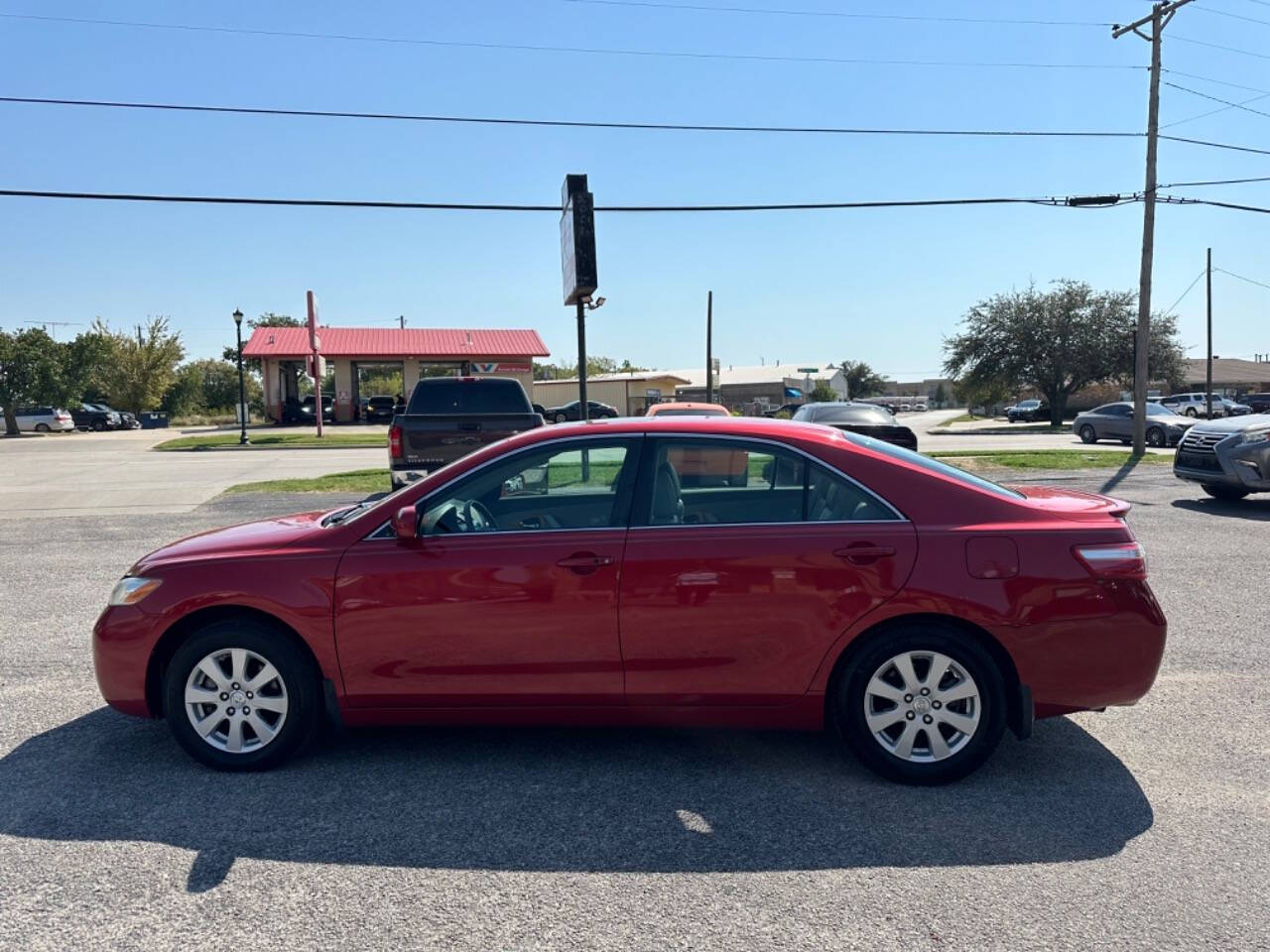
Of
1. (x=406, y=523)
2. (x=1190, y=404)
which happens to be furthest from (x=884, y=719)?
(x=1190, y=404)

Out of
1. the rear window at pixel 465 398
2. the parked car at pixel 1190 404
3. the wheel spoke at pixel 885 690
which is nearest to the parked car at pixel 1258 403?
the parked car at pixel 1190 404

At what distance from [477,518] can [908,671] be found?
80.6 inches

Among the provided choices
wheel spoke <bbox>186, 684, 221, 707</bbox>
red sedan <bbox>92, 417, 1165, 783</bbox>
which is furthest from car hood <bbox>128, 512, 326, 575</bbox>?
wheel spoke <bbox>186, 684, 221, 707</bbox>

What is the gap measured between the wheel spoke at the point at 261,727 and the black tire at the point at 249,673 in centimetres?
2

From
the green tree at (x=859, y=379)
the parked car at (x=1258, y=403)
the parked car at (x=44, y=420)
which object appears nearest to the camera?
the parked car at (x=1258, y=403)

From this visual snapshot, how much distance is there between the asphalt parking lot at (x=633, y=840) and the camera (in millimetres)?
3049

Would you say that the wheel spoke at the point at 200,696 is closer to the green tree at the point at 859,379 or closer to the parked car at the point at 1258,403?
the parked car at the point at 1258,403

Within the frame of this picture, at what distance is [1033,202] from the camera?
2073cm

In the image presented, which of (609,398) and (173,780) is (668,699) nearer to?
(173,780)

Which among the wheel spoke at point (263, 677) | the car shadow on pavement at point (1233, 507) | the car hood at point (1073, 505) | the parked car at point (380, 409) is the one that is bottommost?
the car shadow on pavement at point (1233, 507)

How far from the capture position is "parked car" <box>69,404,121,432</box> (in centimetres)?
5450

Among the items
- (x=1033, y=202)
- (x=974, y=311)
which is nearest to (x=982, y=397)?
(x=974, y=311)

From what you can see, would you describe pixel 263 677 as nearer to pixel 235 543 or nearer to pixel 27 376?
pixel 235 543

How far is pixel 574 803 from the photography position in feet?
13.0
